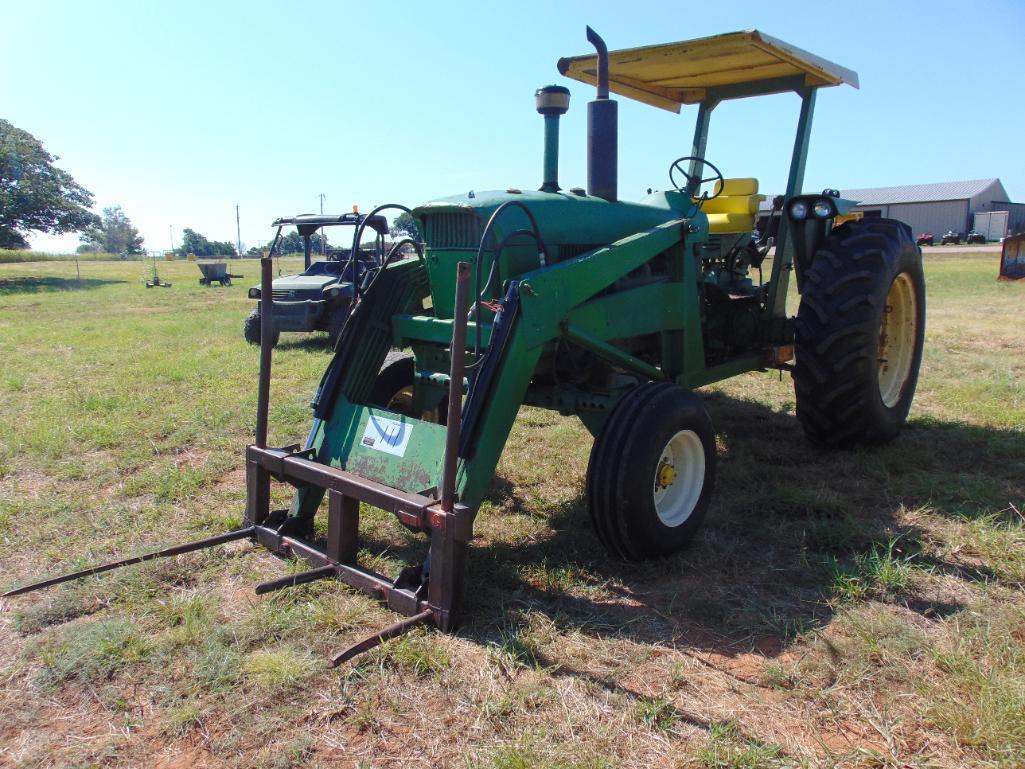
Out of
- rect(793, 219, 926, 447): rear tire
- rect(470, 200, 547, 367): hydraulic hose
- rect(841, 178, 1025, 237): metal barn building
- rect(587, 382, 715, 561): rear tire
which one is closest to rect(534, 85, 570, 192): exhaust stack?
rect(470, 200, 547, 367): hydraulic hose

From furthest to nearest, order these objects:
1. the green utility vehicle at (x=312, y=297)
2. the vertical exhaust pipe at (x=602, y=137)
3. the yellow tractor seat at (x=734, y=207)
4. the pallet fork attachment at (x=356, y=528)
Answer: the green utility vehicle at (x=312, y=297), the yellow tractor seat at (x=734, y=207), the vertical exhaust pipe at (x=602, y=137), the pallet fork attachment at (x=356, y=528)

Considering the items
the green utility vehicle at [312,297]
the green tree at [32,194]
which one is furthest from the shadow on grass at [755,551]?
the green tree at [32,194]

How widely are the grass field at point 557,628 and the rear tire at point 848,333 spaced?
0.25 meters

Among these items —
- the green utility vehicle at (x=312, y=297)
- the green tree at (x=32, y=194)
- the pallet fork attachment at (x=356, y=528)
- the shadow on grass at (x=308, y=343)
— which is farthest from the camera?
the green tree at (x=32, y=194)

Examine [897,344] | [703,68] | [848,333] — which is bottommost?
[897,344]

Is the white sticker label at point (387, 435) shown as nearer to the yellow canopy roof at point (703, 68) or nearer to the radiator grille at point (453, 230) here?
the radiator grille at point (453, 230)

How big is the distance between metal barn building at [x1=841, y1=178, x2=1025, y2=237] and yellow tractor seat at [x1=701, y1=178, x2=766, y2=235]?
54.2m

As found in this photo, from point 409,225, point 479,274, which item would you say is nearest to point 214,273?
point 409,225

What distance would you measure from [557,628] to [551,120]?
8.49 feet

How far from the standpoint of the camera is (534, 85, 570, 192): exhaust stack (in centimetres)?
398

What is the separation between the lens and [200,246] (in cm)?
6994

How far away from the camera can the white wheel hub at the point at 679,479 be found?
3.52 meters

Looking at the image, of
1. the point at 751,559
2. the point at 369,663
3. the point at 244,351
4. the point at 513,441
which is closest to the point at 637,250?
the point at 751,559

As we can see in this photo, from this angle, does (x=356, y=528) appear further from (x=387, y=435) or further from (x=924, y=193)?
(x=924, y=193)
